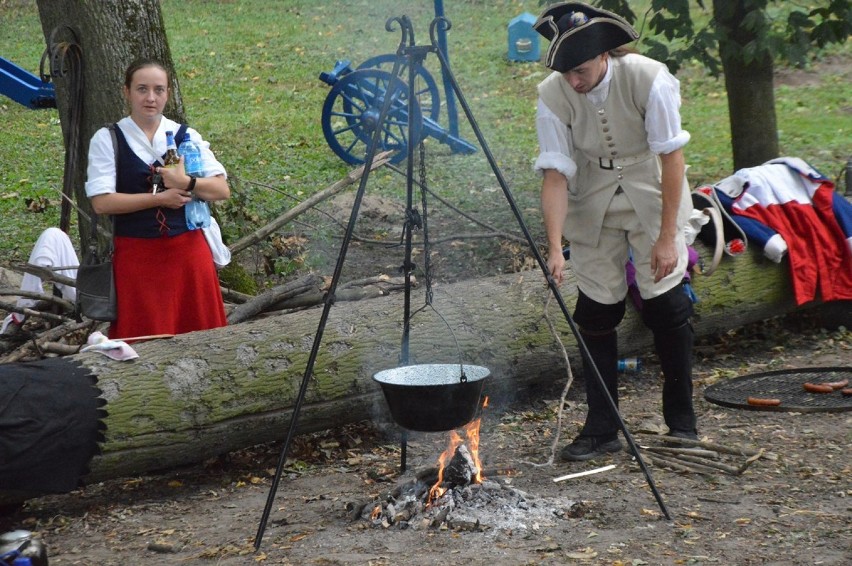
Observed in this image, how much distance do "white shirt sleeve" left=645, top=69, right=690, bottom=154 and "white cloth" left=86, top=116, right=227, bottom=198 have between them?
1988 millimetres

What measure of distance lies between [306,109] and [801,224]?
8.58 metres

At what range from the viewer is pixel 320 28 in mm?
18500

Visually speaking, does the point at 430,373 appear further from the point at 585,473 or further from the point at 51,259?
the point at 51,259

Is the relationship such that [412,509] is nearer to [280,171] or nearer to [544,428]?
[544,428]

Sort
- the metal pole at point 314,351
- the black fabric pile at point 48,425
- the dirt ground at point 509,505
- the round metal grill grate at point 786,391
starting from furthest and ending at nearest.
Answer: the round metal grill grate at point 786,391 → the black fabric pile at point 48,425 → the metal pole at point 314,351 → the dirt ground at point 509,505

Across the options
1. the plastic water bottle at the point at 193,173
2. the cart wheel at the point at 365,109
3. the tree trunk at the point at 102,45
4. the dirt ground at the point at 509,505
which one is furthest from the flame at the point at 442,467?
the cart wheel at the point at 365,109

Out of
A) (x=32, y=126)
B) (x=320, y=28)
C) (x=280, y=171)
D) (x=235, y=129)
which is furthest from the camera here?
(x=320, y=28)

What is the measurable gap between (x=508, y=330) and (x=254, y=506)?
1651 millimetres

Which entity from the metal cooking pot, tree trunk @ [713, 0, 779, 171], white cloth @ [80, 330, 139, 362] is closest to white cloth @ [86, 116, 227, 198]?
white cloth @ [80, 330, 139, 362]

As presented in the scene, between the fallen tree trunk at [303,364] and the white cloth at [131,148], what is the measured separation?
0.75m

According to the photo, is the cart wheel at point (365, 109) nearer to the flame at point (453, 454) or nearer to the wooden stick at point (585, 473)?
the flame at point (453, 454)

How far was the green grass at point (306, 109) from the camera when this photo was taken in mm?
9992

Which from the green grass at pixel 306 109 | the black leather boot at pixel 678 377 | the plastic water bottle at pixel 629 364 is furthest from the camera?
the green grass at pixel 306 109

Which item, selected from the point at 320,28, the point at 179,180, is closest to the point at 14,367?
the point at 179,180
